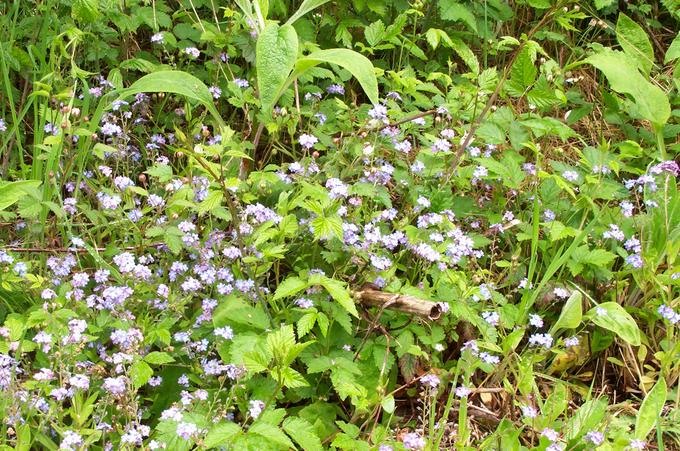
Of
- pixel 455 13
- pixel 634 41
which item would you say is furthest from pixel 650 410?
pixel 634 41

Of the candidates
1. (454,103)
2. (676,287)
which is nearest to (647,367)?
(676,287)

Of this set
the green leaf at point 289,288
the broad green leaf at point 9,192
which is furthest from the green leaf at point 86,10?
the green leaf at point 289,288

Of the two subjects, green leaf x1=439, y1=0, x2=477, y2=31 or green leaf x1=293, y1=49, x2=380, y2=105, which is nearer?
green leaf x1=293, y1=49, x2=380, y2=105

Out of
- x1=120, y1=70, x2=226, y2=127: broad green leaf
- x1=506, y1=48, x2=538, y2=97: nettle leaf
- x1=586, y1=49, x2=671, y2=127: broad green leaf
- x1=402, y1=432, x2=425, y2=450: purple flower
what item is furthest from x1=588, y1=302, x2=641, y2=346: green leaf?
x1=120, y1=70, x2=226, y2=127: broad green leaf

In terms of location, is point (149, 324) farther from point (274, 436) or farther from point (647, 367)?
point (647, 367)

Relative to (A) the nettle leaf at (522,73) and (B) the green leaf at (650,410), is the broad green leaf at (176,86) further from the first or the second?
(B) the green leaf at (650,410)

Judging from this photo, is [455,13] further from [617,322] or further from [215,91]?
[617,322]

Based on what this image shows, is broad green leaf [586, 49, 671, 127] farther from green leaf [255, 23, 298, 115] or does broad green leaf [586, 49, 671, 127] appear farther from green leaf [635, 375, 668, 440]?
green leaf [255, 23, 298, 115]

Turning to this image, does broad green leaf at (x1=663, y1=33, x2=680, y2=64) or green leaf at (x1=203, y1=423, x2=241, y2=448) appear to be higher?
broad green leaf at (x1=663, y1=33, x2=680, y2=64)
